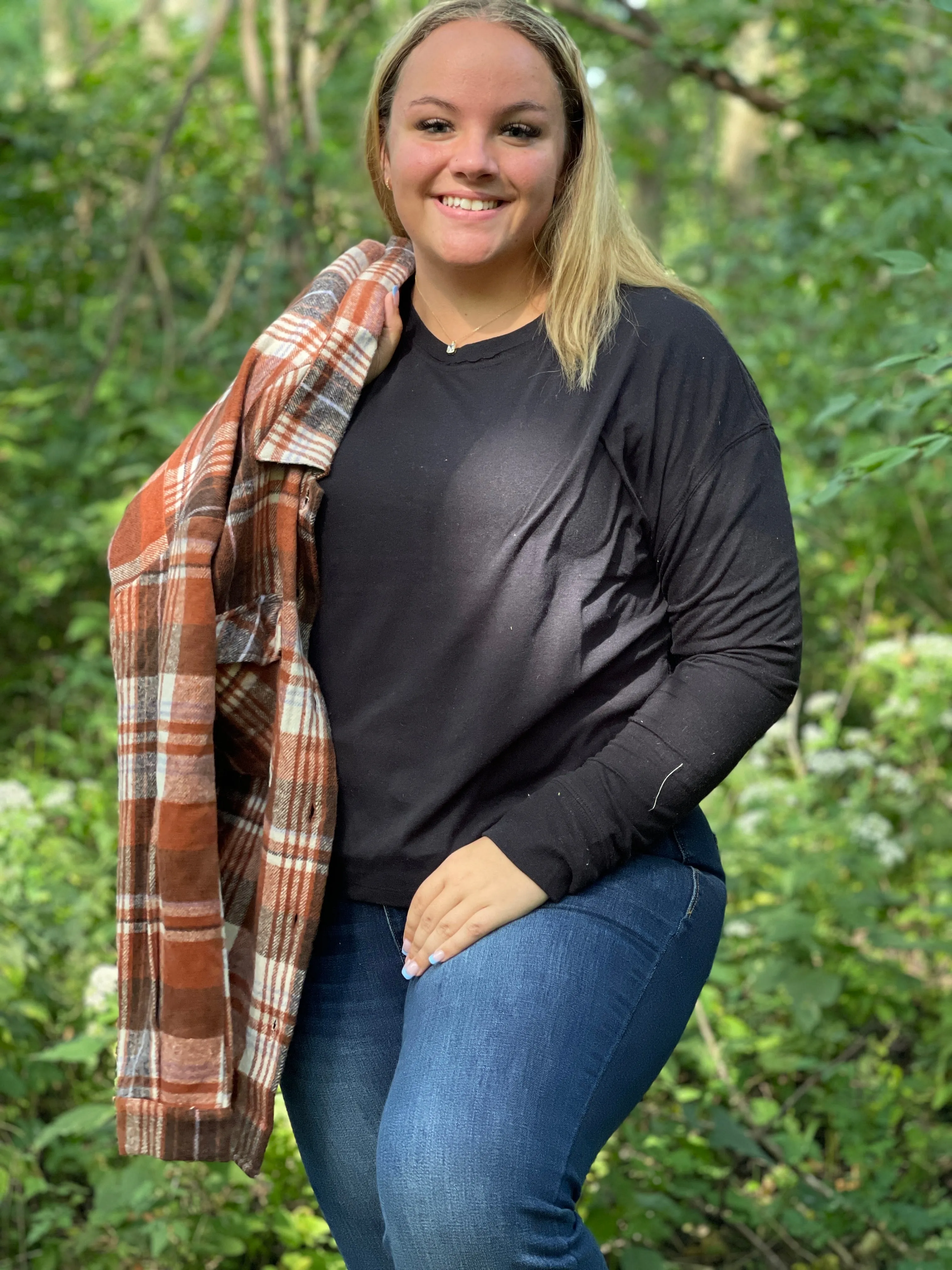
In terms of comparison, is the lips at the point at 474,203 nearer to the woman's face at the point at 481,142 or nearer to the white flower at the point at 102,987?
the woman's face at the point at 481,142

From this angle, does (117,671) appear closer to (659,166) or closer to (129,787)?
(129,787)

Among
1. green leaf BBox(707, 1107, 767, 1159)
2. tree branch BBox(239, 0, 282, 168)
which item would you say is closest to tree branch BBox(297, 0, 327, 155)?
tree branch BBox(239, 0, 282, 168)

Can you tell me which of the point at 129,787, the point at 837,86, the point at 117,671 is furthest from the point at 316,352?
the point at 837,86

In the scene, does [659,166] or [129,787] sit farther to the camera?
[659,166]

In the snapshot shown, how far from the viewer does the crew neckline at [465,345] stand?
69.6 inches

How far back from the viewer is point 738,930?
3385 mm

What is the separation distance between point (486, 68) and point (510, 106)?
0.20 ft

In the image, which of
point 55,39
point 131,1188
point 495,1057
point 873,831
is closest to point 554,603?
point 495,1057

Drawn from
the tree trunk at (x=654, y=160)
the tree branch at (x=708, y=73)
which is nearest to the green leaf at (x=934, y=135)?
the tree branch at (x=708, y=73)

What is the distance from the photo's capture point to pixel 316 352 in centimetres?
181

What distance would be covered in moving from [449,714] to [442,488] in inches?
12.0

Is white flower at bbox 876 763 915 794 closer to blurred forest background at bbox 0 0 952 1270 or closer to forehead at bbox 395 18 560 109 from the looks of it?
blurred forest background at bbox 0 0 952 1270

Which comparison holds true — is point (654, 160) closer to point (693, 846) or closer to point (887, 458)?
point (887, 458)

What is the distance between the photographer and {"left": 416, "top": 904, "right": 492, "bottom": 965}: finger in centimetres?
151
